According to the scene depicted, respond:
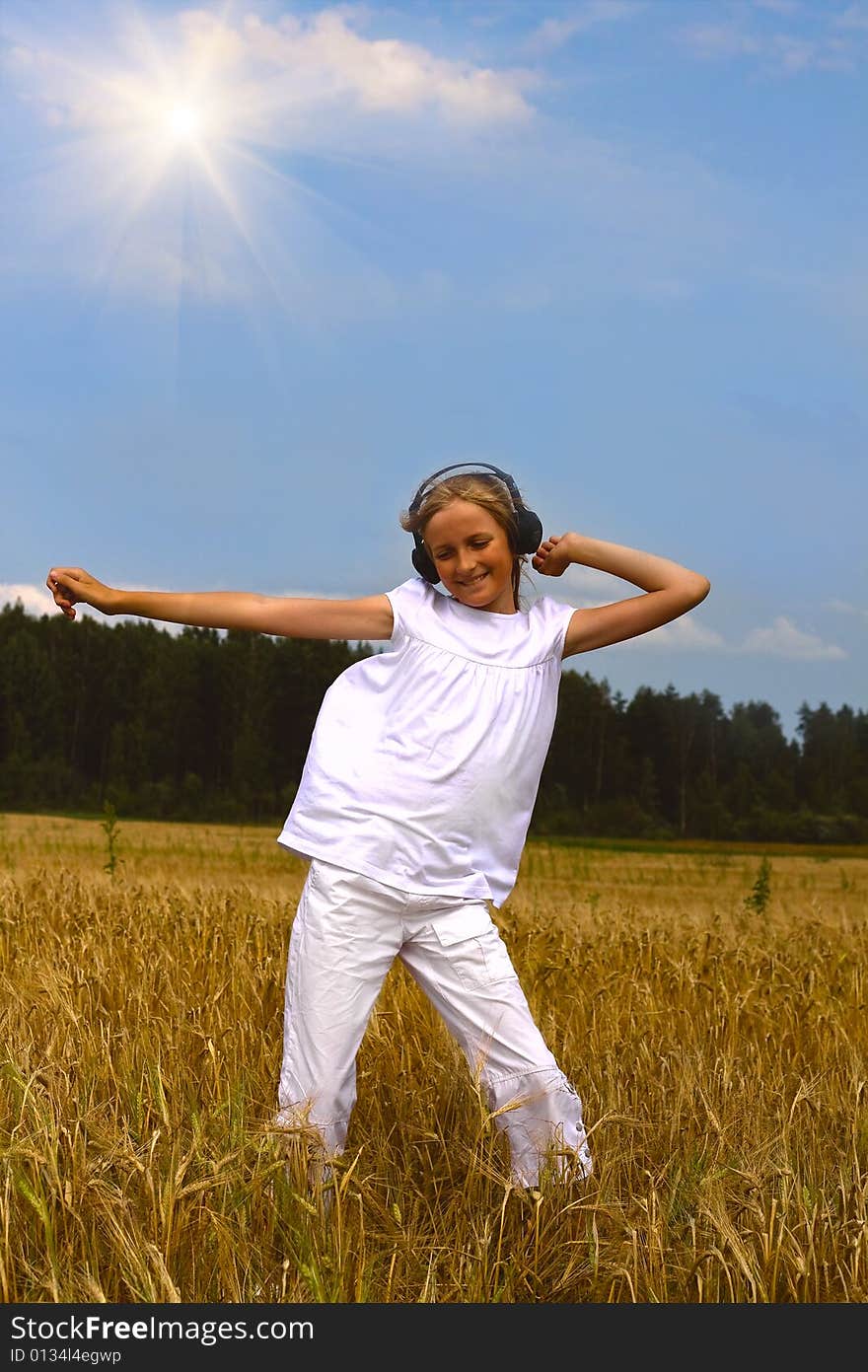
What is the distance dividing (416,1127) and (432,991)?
63 cm

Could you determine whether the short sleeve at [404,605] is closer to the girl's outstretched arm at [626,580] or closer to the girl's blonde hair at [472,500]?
the girl's blonde hair at [472,500]

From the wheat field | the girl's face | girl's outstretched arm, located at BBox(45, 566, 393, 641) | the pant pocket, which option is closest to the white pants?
the pant pocket

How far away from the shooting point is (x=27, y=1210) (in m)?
2.62

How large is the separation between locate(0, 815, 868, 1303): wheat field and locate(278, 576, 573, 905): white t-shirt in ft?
2.19

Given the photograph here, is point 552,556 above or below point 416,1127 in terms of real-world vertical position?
above

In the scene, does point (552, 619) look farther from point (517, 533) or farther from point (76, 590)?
point (76, 590)

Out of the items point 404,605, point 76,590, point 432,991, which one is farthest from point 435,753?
point 76,590

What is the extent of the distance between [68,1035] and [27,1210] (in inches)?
46.2

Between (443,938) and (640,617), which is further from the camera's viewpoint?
(640,617)

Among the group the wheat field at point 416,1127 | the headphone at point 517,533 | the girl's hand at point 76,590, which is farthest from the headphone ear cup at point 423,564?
the wheat field at point 416,1127

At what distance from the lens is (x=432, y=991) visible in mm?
3012

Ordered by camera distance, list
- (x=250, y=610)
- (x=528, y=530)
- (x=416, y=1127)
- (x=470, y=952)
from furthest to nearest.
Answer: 1. (x=416, y=1127)
2. (x=528, y=530)
3. (x=250, y=610)
4. (x=470, y=952)

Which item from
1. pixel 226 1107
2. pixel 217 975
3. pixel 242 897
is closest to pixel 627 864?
pixel 242 897

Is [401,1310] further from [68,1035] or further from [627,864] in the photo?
[627,864]
